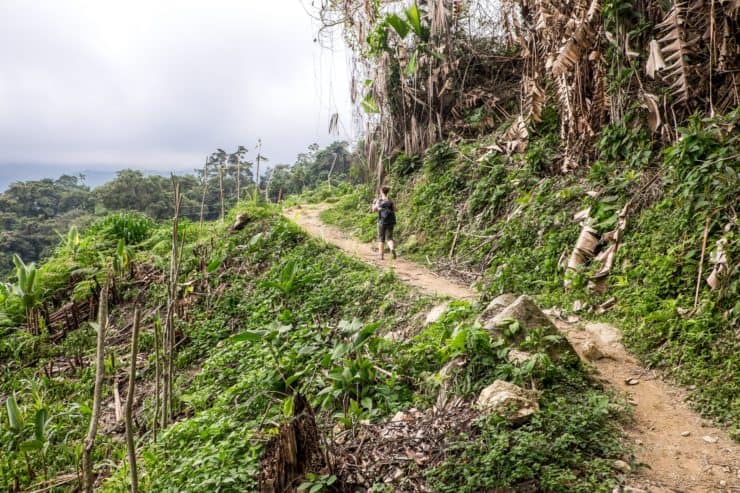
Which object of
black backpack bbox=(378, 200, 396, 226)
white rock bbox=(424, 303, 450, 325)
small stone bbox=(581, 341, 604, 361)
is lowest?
small stone bbox=(581, 341, 604, 361)

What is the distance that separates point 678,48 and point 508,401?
507 cm

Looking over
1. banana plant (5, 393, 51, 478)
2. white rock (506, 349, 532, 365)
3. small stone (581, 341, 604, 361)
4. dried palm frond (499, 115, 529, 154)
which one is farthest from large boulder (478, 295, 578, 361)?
dried palm frond (499, 115, 529, 154)

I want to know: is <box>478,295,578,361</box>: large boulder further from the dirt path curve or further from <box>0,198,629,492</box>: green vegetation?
the dirt path curve

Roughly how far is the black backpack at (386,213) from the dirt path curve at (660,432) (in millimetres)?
3953

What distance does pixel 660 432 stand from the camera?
3.13m

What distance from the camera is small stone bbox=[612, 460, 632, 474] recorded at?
263 cm

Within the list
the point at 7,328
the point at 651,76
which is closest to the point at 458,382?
the point at 651,76

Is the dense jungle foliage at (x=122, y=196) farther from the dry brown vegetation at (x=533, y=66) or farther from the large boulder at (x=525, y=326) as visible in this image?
the large boulder at (x=525, y=326)

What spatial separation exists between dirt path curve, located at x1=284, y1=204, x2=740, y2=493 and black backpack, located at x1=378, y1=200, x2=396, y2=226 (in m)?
3.95

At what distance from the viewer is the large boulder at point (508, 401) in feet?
9.74

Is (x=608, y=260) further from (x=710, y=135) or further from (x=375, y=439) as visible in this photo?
(x=375, y=439)

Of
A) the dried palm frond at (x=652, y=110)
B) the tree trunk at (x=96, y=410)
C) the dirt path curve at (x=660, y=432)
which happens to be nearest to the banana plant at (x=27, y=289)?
the tree trunk at (x=96, y=410)

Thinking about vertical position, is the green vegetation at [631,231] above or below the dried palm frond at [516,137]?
below

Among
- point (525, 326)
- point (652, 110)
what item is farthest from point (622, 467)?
point (652, 110)
